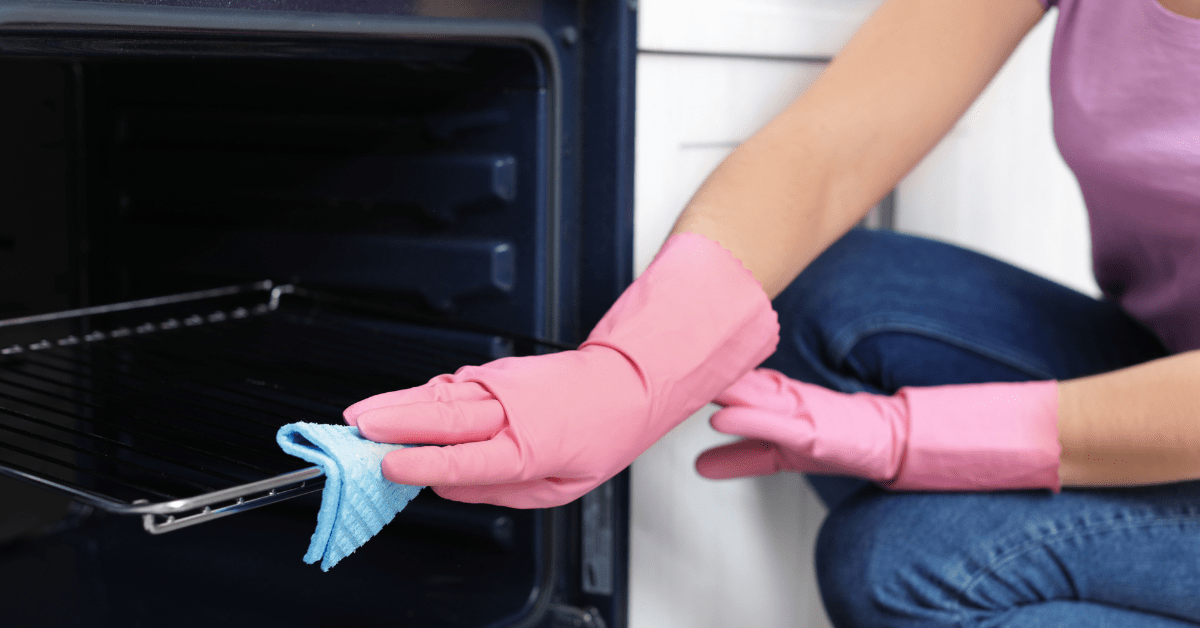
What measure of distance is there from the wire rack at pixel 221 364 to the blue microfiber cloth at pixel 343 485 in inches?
7.7

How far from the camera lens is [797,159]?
0.95 meters

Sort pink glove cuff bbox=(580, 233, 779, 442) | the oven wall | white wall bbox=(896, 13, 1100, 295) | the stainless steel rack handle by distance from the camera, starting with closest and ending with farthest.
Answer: the stainless steel rack handle < pink glove cuff bbox=(580, 233, 779, 442) < the oven wall < white wall bbox=(896, 13, 1100, 295)

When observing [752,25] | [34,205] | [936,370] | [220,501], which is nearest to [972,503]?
[936,370]

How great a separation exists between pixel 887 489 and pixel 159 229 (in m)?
0.91

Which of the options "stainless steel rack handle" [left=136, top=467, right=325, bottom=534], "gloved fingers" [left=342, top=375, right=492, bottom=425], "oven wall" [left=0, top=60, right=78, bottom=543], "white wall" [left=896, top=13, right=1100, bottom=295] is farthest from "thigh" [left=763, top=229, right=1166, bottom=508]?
"oven wall" [left=0, top=60, right=78, bottom=543]

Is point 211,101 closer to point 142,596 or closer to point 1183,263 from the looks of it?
point 142,596

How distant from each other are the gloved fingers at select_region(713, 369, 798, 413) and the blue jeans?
0.16 meters

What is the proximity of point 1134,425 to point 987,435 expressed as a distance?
12cm

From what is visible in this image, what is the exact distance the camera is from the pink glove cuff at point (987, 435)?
2.96ft

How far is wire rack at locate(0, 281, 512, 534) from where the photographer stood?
3.10 feet

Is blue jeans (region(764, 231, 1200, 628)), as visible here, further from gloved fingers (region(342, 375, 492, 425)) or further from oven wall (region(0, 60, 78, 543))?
oven wall (region(0, 60, 78, 543))

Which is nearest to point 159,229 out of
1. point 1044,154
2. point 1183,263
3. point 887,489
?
point 887,489

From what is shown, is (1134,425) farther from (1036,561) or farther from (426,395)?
(426,395)

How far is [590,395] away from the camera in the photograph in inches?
28.6
